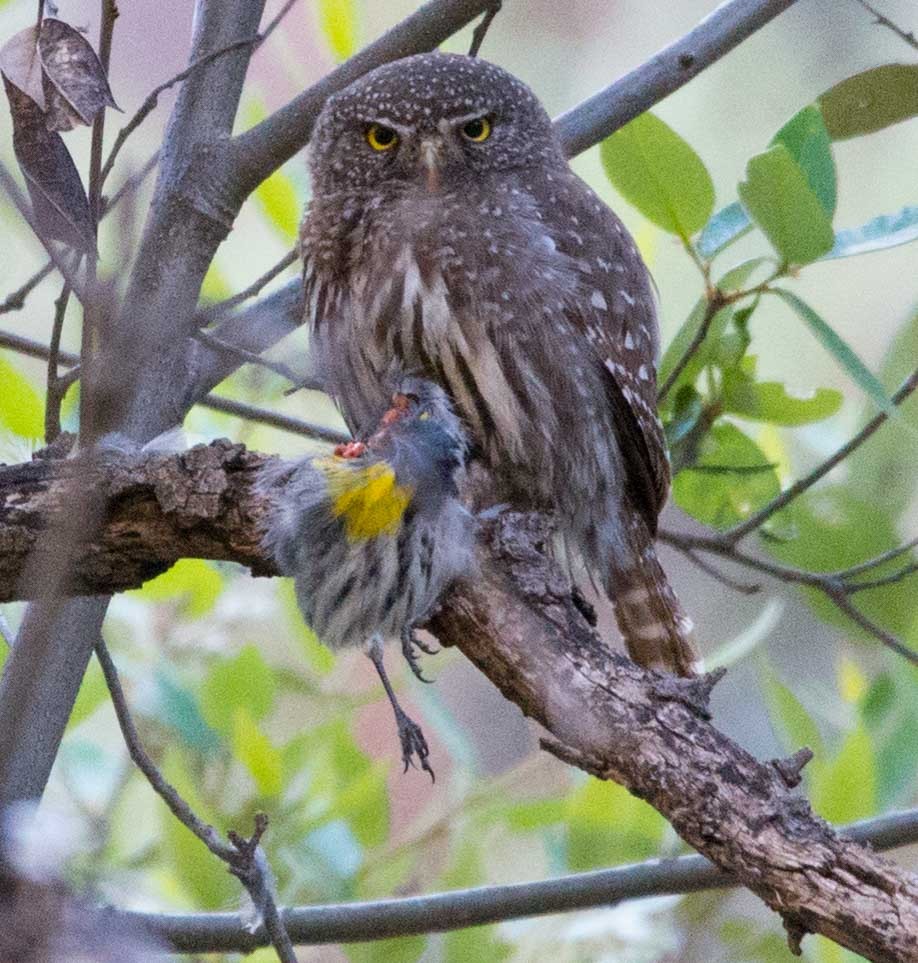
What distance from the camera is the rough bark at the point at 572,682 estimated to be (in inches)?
63.2

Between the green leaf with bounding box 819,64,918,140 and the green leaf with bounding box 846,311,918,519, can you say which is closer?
the green leaf with bounding box 819,64,918,140

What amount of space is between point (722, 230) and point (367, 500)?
3.62ft

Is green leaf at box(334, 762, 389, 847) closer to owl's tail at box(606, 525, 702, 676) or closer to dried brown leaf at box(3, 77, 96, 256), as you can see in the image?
owl's tail at box(606, 525, 702, 676)

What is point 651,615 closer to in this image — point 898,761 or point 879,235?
point 898,761

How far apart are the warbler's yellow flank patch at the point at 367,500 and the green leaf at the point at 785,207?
862 mm

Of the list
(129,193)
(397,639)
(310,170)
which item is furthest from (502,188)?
(129,193)

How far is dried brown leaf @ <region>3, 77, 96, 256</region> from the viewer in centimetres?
170

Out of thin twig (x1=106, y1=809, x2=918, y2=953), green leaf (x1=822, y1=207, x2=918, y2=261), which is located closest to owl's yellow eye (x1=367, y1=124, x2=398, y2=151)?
green leaf (x1=822, y1=207, x2=918, y2=261)

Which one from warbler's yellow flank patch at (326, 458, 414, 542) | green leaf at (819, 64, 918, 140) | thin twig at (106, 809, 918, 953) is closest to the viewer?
warbler's yellow flank patch at (326, 458, 414, 542)

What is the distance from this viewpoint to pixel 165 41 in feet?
14.4

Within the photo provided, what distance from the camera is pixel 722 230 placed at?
108 inches

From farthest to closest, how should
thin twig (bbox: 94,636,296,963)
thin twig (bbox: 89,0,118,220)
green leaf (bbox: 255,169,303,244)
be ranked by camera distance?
green leaf (bbox: 255,169,303,244) < thin twig (bbox: 94,636,296,963) < thin twig (bbox: 89,0,118,220)

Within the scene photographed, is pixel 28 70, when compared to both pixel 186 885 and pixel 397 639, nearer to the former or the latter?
pixel 397 639

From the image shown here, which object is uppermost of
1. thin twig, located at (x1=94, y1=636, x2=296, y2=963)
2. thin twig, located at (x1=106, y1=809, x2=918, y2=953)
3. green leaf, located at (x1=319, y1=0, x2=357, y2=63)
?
green leaf, located at (x1=319, y1=0, x2=357, y2=63)
